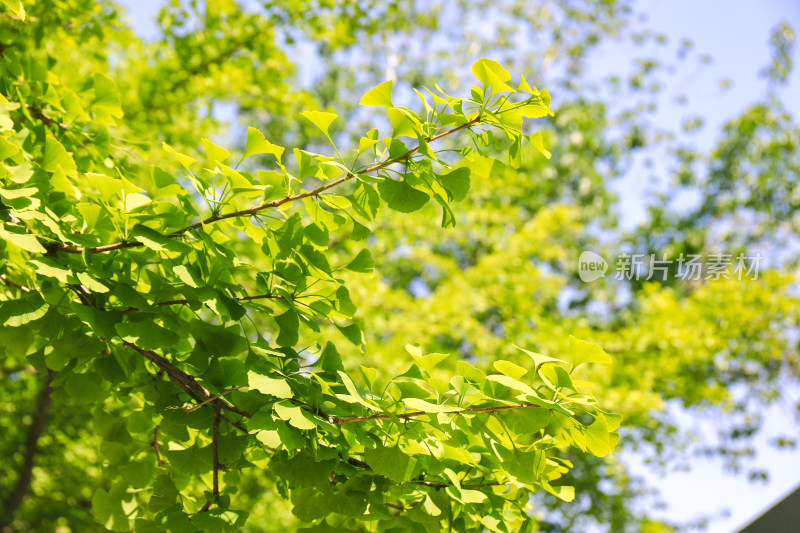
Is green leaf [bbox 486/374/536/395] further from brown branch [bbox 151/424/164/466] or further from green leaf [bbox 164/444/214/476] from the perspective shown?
brown branch [bbox 151/424/164/466]

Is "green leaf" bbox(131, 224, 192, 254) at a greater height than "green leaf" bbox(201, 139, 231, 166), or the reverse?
"green leaf" bbox(201, 139, 231, 166)

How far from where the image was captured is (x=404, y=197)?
90 cm

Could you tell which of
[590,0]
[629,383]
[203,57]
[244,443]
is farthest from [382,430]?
[590,0]

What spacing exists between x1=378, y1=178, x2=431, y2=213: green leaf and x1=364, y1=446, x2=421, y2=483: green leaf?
32 centimetres

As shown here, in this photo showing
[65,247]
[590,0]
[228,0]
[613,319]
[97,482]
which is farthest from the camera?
[590,0]

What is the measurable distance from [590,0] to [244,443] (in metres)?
8.15

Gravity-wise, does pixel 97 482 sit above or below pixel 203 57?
below

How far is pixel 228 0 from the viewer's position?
219 cm

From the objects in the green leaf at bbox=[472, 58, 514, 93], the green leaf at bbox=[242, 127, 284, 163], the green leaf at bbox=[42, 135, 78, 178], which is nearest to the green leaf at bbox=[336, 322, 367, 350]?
the green leaf at bbox=[242, 127, 284, 163]

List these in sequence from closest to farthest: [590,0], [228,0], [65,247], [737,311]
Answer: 1. [65,247]
2. [228,0]
3. [737,311]
4. [590,0]

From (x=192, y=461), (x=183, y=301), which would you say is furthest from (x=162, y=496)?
(x=183, y=301)

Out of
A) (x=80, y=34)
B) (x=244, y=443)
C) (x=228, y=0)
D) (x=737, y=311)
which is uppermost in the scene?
(x=737, y=311)

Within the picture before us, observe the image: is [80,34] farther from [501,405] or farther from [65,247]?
[501,405]

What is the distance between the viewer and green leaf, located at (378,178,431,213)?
2.92 ft
